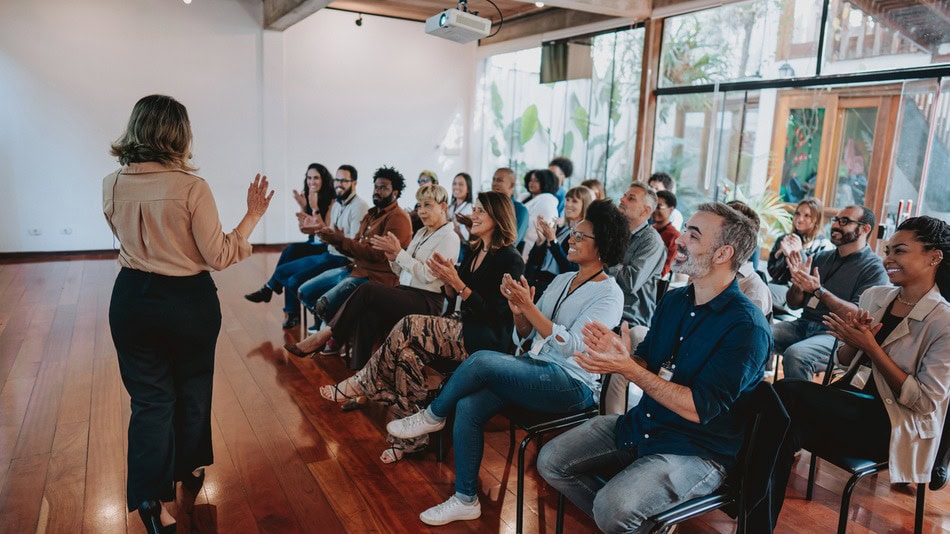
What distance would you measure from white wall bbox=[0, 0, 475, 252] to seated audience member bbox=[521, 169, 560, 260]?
13.7ft

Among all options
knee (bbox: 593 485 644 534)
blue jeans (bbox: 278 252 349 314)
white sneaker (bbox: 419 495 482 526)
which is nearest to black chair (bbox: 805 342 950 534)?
knee (bbox: 593 485 644 534)

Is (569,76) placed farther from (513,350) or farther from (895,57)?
(513,350)

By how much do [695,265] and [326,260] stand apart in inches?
135

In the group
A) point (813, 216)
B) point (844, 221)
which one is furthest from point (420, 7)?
point (844, 221)

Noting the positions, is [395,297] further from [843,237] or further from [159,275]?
[843,237]

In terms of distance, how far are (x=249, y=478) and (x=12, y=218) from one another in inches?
259

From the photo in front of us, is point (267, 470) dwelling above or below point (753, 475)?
below

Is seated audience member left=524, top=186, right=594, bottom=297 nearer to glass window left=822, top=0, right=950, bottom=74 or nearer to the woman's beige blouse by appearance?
the woman's beige blouse

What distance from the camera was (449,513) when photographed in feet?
8.14

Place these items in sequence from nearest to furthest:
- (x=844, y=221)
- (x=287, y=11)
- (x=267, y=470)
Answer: (x=267, y=470) < (x=844, y=221) < (x=287, y=11)

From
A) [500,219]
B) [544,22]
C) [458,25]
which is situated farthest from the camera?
[544,22]

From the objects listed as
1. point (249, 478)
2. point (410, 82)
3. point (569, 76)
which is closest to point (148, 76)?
point (410, 82)

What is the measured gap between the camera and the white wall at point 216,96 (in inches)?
288

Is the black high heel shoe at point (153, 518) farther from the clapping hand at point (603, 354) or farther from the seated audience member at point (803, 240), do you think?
the seated audience member at point (803, 240)
